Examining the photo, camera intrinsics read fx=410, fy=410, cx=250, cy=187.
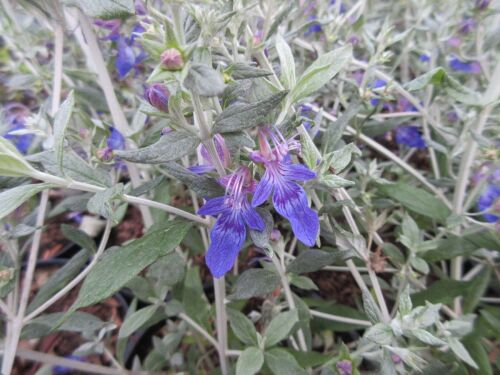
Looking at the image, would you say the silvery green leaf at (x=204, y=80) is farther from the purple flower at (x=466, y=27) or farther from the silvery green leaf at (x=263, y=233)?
the purple flower at (x=466, y=27)

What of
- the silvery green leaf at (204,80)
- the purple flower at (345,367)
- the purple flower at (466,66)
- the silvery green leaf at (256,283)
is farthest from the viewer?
the purple flower at (466,66)

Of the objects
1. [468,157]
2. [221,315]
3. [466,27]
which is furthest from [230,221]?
[466,27]

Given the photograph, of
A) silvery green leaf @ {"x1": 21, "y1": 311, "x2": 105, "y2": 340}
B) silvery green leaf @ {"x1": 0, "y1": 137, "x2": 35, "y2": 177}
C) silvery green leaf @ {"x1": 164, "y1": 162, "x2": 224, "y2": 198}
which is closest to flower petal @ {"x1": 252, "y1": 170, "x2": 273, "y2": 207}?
silvery green leaf @ {"x1": 164, "y1": 162, "x2": 224, "y2": 198}

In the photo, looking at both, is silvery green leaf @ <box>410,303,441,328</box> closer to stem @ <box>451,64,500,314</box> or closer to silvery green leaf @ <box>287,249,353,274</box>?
A: silvery green leaf @ <box>287,249,353,274</box>

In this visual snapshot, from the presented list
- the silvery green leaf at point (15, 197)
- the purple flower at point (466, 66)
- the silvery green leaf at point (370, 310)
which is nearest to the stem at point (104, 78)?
the silvery green leaf at point (15, 197)

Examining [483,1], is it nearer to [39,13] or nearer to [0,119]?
[39,13]

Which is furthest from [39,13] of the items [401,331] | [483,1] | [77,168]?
[483,1]
